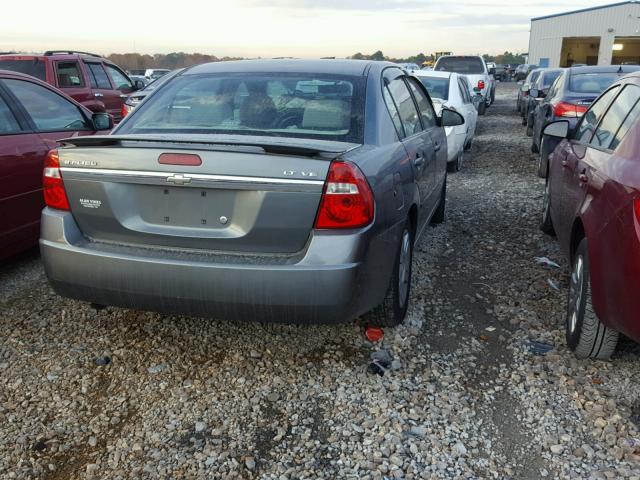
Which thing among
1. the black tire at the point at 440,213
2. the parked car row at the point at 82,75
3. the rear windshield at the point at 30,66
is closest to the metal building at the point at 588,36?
the parked car row at the point at 82,75

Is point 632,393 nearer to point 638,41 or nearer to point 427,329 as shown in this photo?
point 427,329

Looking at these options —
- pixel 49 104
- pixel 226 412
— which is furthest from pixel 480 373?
pixel 49 104

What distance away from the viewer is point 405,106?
4355mm

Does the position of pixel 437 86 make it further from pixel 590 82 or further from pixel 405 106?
pixel 405 106

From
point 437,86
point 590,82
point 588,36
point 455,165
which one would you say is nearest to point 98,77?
point 437,86

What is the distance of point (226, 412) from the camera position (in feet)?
9.65

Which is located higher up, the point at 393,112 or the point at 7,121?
the point at 393,112

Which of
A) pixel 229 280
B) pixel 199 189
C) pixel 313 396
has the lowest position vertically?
pixel 313 396

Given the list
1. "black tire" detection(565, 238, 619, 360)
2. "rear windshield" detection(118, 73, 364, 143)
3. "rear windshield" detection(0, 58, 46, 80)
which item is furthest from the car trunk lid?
"rear windshield" detection(0, 58, 46, 80)

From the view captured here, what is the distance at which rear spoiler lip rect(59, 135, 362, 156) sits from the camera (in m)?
2.78

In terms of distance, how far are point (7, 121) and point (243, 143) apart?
2.88 m

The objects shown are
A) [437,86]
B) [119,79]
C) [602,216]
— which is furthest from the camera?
[119,79]

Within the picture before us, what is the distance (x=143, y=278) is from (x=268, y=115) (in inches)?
48.6

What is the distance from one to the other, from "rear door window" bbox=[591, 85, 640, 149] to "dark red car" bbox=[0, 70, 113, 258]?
4.23 meters
